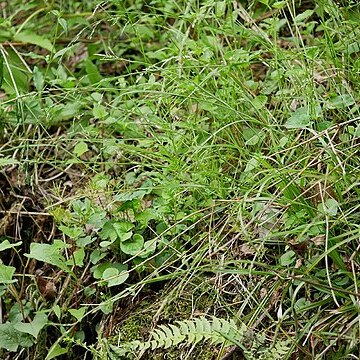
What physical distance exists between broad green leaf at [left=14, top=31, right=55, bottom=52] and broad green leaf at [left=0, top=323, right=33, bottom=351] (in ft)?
3.22

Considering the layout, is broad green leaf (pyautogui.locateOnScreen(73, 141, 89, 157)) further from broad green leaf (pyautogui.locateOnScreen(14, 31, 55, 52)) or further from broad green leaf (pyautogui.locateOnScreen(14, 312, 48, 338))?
broad green leaf (pyautogui.locateOnScreen(14, 31, 55, 52))

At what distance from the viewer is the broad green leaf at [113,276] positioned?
1.61 metres

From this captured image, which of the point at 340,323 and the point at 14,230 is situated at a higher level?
the point at 340,323

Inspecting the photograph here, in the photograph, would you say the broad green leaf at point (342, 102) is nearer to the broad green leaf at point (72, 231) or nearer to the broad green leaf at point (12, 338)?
the broad green leaf at point (72, 231)

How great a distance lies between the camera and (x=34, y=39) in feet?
7.78

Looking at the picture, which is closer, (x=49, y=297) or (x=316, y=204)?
(x=316, y=204)

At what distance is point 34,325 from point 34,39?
105 centimetres

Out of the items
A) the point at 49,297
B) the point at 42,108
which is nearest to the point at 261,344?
the point at 49,297

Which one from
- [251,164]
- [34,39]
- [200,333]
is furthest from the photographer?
[34,39]

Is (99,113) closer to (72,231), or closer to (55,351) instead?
(72,231)

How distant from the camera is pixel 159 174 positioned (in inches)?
66.7

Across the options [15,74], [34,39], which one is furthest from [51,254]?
[34,39]

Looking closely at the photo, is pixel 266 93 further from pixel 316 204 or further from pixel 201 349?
pixel 201 349

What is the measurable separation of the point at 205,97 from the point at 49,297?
60 cm
